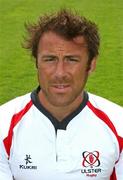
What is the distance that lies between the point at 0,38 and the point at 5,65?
7.87 feet

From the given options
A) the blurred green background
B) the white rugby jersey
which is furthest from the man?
→ the blurred green background

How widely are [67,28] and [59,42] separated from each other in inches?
4.8

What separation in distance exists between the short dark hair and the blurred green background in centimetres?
272

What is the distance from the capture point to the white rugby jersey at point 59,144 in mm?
3840

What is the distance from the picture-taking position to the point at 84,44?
3840 millimetres

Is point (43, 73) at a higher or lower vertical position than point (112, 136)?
higher

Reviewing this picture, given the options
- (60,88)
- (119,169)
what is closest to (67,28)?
(60,88)

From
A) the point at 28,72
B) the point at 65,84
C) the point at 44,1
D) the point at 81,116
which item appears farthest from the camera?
the point at 44,1

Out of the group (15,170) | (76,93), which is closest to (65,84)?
(76,93)

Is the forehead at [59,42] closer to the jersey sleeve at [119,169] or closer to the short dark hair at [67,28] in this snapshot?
the short dark hair at [67,28]

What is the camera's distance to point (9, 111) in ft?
12.9

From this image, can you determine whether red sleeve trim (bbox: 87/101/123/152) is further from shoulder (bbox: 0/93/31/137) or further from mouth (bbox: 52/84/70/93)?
shoulder (bbox: 0/93/31/137)

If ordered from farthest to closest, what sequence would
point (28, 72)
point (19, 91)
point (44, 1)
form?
point (44, 1) < point (28, 72) < point (19, 91)

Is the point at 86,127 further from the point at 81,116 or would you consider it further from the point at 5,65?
the point at 5,65
